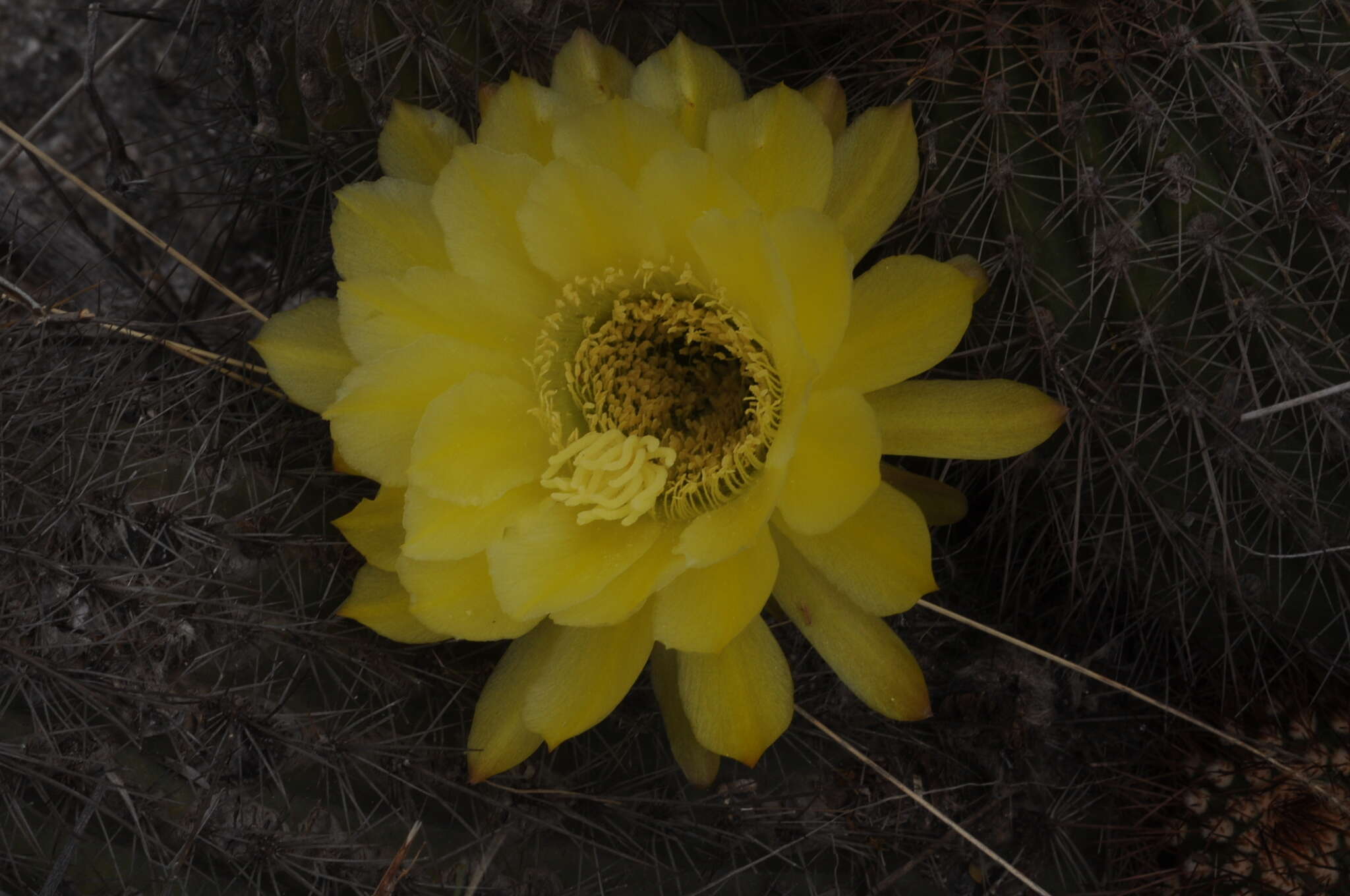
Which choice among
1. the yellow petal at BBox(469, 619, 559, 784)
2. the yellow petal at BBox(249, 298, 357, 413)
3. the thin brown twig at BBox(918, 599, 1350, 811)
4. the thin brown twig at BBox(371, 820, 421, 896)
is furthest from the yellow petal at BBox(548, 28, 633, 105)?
the thin brown twig at BBox(371, 820, 421, 896)

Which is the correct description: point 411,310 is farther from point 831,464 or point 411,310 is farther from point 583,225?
point 831,464

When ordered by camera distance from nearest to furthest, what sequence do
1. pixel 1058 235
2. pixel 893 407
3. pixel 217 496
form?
pixel 893 407
pixel 1058 235
pixel 217 496

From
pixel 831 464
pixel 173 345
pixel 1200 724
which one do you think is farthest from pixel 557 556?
pixel 1200 724

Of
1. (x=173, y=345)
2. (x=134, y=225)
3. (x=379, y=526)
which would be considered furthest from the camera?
(x=134, y=225)

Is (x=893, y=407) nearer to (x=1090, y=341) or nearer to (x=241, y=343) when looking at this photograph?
(x=1090, y=341)

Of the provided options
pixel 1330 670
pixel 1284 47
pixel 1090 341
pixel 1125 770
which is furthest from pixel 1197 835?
pixel 1284 47

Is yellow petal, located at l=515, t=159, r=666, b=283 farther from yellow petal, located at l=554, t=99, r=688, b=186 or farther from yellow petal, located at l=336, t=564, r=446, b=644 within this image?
yellow petal, located at l=336, t=564, r=446, b=644

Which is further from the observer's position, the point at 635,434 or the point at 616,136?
the point at 635,434
